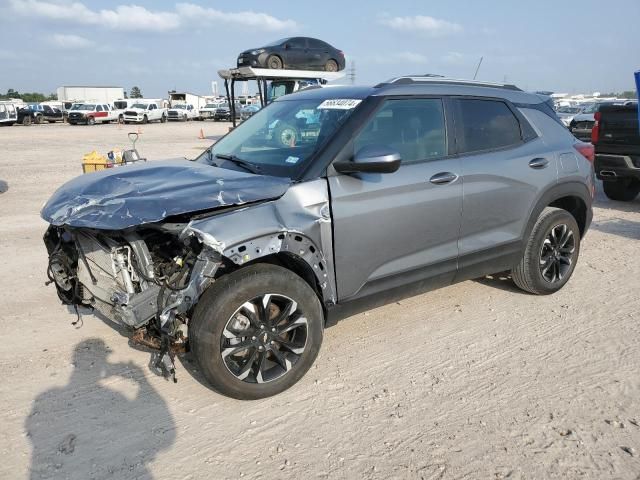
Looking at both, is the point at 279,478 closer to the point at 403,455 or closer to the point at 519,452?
the point at 403,455

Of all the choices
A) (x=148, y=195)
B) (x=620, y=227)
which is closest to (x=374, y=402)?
(x=148, y=195)

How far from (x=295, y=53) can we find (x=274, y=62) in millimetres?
782

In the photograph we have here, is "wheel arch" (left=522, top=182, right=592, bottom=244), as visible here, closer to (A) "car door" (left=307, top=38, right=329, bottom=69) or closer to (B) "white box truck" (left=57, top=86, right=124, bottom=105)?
(A) "car door" (left=307, top=38, right=329, bottom=69)

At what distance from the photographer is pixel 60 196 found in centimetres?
327

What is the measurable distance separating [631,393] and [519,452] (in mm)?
1023

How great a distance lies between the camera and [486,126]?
4.18m

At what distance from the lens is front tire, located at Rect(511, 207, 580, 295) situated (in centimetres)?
452

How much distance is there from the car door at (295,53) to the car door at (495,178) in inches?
539

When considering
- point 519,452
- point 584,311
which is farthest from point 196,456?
point 584,311

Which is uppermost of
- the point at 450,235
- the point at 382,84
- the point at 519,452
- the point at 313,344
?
the point at 382,84

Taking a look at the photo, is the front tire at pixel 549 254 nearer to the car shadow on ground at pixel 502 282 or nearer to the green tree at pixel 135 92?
the car shadow on ground at pixel 502 282

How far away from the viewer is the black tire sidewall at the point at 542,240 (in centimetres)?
450

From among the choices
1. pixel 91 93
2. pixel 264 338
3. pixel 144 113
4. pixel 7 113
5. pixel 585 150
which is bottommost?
pixel 264 338

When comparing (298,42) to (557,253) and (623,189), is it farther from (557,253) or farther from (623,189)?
(557,253)
